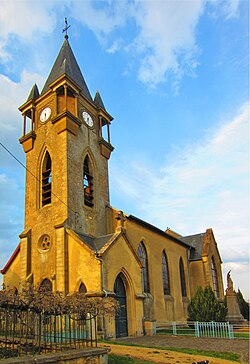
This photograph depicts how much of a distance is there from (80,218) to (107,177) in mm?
5635

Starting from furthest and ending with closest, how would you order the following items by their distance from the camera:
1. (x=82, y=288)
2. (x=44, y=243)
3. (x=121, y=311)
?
(x=44, y=243), (x=121, y=311), (x=82, y=288)

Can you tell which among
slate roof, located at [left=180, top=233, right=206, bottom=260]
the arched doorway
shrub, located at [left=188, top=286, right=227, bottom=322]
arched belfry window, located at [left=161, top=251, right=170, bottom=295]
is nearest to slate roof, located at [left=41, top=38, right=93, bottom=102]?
arched belfry window, located at [left=161, top=251, right=170, bottom=295]

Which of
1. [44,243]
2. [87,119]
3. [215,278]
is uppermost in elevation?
[87,119]

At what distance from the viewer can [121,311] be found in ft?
66.4

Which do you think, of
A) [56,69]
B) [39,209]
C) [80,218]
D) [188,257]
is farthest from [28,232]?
[188,257]

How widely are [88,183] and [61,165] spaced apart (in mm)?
2994

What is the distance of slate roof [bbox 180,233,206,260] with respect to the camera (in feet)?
120

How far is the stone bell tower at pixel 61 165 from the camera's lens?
878 inches

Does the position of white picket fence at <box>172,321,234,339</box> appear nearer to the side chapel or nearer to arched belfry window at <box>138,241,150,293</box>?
the side chapel

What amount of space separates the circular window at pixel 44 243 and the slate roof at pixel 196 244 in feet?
62.2

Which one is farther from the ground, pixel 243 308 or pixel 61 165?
pixel 61 165

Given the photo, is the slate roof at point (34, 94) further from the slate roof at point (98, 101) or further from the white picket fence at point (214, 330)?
the white picket fence at point (214, 330)

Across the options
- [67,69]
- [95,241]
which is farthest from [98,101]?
[95,241]

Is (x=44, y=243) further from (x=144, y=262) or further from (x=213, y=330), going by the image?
(x=213, y=330)
